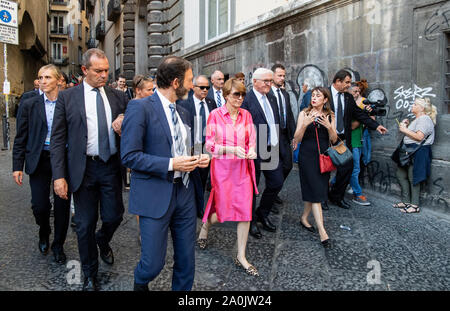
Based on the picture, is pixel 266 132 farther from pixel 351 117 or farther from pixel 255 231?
pixel 351 117

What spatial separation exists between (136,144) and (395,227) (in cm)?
368

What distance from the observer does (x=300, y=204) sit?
565 centimetres

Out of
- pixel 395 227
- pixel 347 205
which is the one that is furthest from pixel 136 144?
pixel 347 205

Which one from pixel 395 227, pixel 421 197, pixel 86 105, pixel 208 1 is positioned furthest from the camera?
pixel 208 1

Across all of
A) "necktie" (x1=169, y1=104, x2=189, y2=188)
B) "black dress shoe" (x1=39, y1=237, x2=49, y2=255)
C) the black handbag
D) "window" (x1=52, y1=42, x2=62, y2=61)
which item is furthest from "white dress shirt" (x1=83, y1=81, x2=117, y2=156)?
"window" (x1=52, y1=42, x2=62, y2=61)

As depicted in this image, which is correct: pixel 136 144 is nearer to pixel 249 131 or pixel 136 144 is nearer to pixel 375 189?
pixel 249 131

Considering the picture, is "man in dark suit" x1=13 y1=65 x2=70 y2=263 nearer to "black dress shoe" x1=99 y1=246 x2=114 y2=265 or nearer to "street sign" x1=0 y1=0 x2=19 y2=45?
"black dress shoe" x1=99 y1=246 x2=114 y2=265

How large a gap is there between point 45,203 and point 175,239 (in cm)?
181

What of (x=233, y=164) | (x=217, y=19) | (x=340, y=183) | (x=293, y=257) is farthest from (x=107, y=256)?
(x=217, y=19)

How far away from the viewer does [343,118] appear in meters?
5.53

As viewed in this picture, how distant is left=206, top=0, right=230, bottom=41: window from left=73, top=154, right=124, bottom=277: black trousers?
8558mm

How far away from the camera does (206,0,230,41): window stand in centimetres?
1102

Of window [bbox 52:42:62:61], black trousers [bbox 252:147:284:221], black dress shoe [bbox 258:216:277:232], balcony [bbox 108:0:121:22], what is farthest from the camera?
window [bbox 52:42:62:61]

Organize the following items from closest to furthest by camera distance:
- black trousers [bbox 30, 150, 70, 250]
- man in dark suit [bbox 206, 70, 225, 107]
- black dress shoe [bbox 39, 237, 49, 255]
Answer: black trousers [bbox 30, 150, 70, 250] → black dress shoe [bbox 39, 237, 49, 255] → man in dark suit [bbox 206, 70, 225, 107]
